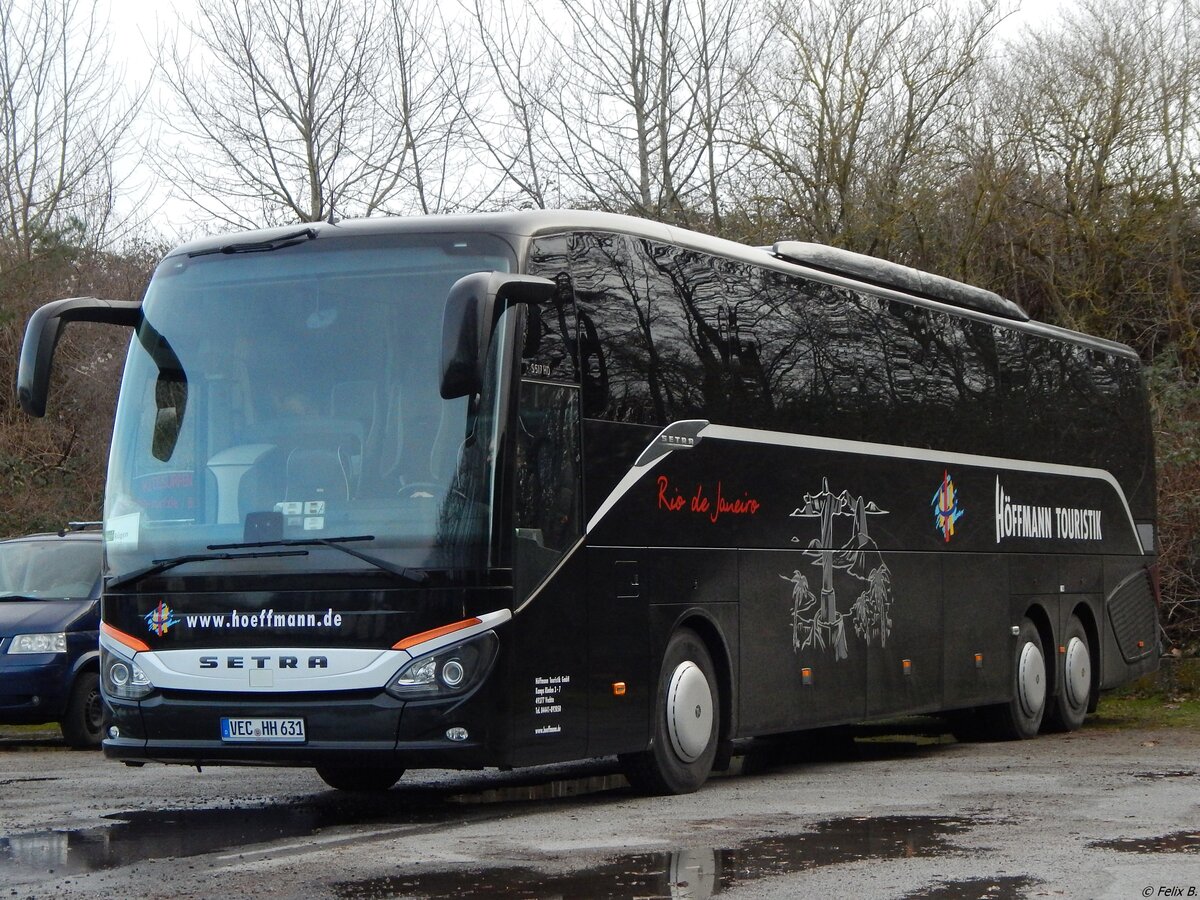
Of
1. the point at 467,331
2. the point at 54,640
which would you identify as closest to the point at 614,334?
the point at 467,331

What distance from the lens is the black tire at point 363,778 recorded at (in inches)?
463

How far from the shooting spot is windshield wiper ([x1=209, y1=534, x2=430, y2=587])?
915cm

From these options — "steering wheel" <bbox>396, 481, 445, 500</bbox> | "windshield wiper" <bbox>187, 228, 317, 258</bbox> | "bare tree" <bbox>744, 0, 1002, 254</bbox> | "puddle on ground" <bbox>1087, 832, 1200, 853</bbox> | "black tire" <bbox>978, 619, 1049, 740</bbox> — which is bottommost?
"puddle on ground" <bbox>1087, 832, 1200, 853</bbox>

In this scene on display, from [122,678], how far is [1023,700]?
9205 millimetres

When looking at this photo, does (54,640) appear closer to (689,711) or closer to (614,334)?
(689,711)

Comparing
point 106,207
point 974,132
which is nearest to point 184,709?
point 974,132

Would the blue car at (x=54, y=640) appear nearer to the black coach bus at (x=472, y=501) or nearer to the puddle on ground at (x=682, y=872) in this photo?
the black coach bus at (x=472, y=501)

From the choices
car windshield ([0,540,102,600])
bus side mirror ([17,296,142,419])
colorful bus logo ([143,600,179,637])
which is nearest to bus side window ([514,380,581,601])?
colorful bus logo ([143,600,179,637])

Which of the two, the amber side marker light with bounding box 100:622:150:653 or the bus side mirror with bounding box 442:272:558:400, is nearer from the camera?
the bus side mirror with bounding box 442:272:558:400

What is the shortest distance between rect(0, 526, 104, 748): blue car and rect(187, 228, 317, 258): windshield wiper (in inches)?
251

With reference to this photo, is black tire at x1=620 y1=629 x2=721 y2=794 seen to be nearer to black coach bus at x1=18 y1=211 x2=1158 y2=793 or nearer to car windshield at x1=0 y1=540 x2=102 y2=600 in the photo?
black coach bus at x1=18 y1=211 x2=1158 y2=793

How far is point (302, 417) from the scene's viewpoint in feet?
31.2

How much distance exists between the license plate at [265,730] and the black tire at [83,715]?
640cm

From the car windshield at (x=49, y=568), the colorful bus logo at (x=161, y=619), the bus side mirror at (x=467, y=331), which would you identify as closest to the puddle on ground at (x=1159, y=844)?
the bus side mirror at (x=467, y=331)
